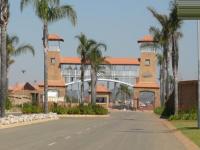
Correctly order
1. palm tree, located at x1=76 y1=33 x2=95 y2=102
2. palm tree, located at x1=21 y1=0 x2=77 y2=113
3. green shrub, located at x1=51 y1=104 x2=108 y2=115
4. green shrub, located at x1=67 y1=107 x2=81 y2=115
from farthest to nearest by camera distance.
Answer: palm tree, located at x1=76 y1=33 x2=95 y2=102
green shrub, located at x1=67 y1=107 x2=81 y2=115
green shrub, located at x1=51 y1=104 x2=108 y2=115
palm tree, located at x1=21 y1=0 x2=77 y2=113

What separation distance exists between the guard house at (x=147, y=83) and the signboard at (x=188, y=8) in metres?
105

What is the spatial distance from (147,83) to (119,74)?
14.2 metres

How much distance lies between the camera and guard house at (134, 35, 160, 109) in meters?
112

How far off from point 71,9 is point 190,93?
49.3ft

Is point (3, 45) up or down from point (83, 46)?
down

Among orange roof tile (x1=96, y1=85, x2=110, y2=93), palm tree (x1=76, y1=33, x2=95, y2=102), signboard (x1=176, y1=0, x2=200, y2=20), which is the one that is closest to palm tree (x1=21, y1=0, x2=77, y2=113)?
palm tree (x1=76, y1=33, x2=95, y2=102)

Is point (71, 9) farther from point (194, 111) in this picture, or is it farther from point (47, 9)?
point (194, 111)

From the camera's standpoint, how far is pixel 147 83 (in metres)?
113

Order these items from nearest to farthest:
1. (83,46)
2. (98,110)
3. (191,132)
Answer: (191,132) < (98,110) < (83,46)

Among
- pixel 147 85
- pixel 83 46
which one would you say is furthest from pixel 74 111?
pixel 147 85

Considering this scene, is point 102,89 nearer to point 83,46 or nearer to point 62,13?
point 83,46

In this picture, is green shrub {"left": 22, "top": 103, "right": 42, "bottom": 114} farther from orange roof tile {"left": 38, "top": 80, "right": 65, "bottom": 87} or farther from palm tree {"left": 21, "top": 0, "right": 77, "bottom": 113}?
orange roof tile {"left": 38, "top": 80, "right": 65, "bottom": 87}

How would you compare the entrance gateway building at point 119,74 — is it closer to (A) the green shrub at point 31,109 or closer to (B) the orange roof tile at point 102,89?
(B) the orange roof tile at point 102,89

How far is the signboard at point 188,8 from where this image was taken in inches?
184
